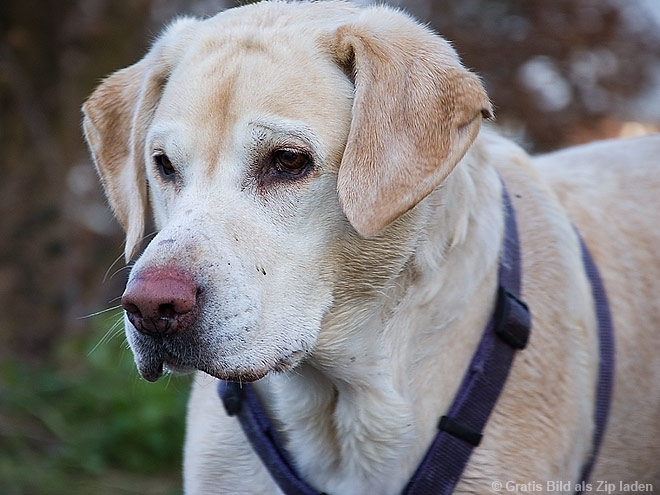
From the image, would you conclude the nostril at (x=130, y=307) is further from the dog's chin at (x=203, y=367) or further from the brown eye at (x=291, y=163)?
the brown eye at (x=291, y=163)

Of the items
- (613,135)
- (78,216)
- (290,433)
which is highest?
(290,433)

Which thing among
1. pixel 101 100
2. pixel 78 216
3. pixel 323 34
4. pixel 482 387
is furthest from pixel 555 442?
pixel 78 216

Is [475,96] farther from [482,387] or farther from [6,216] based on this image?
[6,216]

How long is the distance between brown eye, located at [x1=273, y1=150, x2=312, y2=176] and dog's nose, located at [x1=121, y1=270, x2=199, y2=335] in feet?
1.28

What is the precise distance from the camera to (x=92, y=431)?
17.2 feet

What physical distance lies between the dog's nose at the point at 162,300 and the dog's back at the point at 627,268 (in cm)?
142

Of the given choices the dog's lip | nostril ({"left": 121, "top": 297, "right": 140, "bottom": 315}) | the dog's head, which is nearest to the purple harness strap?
the dog's head

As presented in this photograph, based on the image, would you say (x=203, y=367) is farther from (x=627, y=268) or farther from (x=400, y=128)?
(x=627, y=268)

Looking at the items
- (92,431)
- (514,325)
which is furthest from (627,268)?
(92,431)

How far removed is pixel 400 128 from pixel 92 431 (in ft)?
11.3

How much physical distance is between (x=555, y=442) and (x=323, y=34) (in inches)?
48.9

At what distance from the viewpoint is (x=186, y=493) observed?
2.82m

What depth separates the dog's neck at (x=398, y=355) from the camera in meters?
2.58

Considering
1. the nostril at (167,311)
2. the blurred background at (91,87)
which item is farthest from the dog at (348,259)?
the blurred background at (91,87)
